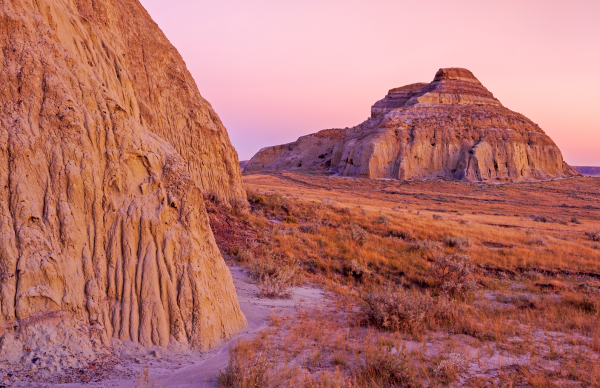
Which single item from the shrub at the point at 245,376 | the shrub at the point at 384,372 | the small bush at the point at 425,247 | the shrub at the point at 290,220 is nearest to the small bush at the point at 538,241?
the small bush at the point at 425,247

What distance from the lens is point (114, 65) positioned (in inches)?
284

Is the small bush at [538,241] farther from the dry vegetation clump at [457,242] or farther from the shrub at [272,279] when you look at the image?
the shrub at [272,279]

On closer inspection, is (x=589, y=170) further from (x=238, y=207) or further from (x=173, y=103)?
(x=173, y=103)

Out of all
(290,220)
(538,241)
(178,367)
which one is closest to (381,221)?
(290,220)

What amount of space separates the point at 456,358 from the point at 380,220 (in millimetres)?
12686

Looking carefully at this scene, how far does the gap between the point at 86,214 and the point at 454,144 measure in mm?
57895

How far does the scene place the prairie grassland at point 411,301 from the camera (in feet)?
13.6

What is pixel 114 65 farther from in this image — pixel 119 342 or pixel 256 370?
pixel 256 370

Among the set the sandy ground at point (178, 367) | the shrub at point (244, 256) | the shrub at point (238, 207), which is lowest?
the sandy ground at point (178, 367)

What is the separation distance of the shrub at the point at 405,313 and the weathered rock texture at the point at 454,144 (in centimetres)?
4881

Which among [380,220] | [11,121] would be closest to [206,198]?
[380,220]

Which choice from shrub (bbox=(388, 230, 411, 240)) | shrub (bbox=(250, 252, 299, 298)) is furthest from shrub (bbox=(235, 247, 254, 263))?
shrub (bbox=(388, 230, 411, 240))

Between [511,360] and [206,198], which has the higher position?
[206,198]

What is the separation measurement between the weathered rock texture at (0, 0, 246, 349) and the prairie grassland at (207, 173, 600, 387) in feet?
3.82
